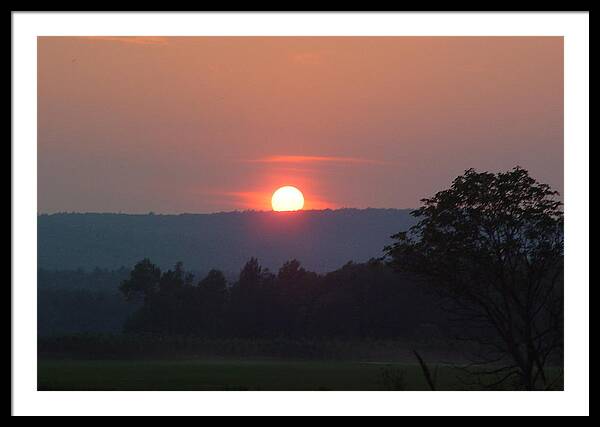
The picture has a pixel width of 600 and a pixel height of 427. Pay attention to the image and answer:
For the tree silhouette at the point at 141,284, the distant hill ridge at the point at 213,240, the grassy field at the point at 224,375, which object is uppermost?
the distant hill ridge at the point at 213,240

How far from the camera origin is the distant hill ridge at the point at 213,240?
2453 inches

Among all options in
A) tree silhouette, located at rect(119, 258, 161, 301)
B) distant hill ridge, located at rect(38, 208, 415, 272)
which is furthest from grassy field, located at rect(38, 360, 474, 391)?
distant hill ridge, located at rect(38, 208, 415, 272)

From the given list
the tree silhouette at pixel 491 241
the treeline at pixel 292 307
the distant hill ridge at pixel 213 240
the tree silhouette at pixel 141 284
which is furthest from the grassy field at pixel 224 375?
the distant hill ridge at pixel 213 240

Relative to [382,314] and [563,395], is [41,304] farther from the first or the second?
[563,395]

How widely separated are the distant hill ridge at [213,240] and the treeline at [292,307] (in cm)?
568

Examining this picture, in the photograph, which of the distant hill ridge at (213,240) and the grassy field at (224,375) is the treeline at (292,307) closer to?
the grassy field at (224,375)

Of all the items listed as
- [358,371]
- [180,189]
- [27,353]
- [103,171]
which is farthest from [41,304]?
[27,353]

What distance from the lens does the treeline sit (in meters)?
47.4

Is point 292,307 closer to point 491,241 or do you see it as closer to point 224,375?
point 224,375

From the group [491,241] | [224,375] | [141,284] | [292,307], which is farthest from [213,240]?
[491,241]

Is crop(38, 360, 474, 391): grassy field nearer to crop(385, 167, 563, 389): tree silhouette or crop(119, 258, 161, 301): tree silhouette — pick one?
crop(385, 167, 563, 389): tree silhouette

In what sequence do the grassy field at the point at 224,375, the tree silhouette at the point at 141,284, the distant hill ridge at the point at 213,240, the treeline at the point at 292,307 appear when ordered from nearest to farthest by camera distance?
the grassy field at the point at 224,375 → the treeline at the point at 292,307 → the tree silhouette at the point at 141,284 → the distant hill ridge at the point at 213,240

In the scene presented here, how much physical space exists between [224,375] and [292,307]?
16220 mm
